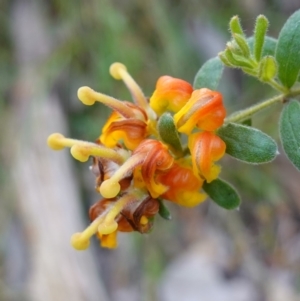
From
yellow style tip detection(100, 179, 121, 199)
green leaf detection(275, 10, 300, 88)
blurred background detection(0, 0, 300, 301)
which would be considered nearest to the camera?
yellow style tip detection(100, 179, 121, 199)

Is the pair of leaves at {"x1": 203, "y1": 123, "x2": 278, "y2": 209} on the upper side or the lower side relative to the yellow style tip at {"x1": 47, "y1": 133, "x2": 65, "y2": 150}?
lower

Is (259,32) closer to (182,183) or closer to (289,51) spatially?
(289,51)

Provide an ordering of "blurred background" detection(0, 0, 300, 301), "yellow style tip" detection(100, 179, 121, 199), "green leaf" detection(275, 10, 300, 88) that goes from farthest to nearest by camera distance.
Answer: "blurred background" detection(0, 0, 300, 301) < "green leaf" detection(275, 10, 300, 88) < "yellow style tip" detection(100, 179, 121, 199)

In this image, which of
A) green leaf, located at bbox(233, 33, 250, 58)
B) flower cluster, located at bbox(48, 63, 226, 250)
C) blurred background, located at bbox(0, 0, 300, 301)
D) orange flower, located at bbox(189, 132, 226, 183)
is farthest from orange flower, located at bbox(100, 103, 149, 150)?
blurred background, located at bbox(0, 0, 300, 301)

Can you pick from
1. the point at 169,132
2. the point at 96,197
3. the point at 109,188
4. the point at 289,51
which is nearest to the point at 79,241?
the point at 109,188

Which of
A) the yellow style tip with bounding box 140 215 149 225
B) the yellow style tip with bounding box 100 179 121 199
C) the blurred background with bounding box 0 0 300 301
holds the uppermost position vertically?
the yellow style tip with bounding box 100 179 121 199

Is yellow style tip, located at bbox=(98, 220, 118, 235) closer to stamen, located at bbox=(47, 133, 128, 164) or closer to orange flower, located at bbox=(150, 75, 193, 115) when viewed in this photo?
stamen, located at bbox=(47, 133, 128, 164)

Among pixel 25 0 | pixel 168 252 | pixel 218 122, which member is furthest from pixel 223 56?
pixel 25 0

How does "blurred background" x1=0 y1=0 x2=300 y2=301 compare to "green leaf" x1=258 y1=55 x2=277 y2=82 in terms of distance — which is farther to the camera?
"blurred background" x1=0 y1=0 x2=300 y2=301

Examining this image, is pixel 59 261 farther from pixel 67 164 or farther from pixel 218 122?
pixel 218 122
